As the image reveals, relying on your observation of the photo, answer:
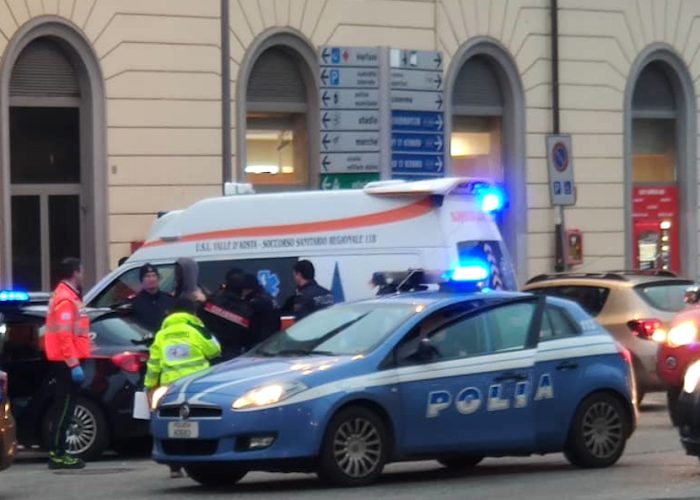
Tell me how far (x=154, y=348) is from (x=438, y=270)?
4.24 metres

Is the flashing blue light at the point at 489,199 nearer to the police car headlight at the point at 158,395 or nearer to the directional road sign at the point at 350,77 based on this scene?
the police car headlight at the point at 158,395

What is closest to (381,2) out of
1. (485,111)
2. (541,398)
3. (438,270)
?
(485,111)

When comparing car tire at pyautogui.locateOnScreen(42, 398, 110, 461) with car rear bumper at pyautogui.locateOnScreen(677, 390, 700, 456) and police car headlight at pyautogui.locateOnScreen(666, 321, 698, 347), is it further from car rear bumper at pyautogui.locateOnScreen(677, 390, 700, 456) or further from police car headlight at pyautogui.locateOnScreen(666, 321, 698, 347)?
car rear bumper at pyautogui.locateOnScreen(677, 390, 700, 456)

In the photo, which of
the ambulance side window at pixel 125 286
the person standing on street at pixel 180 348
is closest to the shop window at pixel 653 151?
the ambulance side window at pixel 125 286

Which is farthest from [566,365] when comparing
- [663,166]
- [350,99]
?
[663,166]

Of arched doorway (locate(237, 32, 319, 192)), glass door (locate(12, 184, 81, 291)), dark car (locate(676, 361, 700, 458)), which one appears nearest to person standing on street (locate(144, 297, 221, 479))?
dark car (locate(676, 361, 700, 458))

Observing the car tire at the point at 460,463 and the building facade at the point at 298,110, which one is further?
the building facade at the point at 298,110

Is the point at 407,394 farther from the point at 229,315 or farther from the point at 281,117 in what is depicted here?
the point at 281,117

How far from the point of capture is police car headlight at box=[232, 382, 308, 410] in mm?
12570

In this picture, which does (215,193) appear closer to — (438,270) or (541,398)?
(438,270)

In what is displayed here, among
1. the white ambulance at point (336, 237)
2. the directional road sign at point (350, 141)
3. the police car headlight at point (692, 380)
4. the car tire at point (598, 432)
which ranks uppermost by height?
the directional road sign at point (350, 141)

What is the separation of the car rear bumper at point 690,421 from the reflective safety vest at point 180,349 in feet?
11.9

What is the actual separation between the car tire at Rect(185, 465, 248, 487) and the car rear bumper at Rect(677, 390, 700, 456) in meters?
3.21

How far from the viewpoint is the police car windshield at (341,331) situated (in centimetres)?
1338
